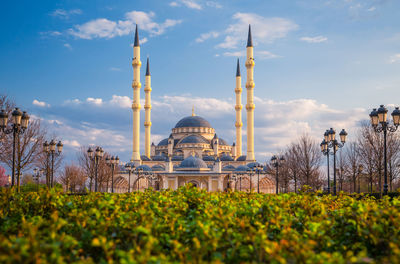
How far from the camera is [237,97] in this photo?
67.1 metres

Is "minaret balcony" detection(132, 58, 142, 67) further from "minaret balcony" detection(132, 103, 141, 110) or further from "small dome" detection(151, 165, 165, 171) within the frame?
"small dome" detection(151, 165, 165, 171)

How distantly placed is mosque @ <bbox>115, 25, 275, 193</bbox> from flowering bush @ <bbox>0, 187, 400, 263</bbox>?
38733 millimetres

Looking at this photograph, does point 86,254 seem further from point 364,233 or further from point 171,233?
point 364,233

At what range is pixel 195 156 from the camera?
62406mm

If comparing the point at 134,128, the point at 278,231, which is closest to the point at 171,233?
the point at 278,231

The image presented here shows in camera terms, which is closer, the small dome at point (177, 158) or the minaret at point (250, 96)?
the minaret at point (250, 96)

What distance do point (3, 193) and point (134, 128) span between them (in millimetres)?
50574

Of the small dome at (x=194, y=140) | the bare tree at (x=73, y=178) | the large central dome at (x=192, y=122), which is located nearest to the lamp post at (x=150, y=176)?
the bare tree at (x=73, y=178)

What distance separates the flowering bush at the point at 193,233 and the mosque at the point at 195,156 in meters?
38.7

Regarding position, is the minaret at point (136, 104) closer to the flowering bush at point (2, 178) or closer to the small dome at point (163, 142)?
the flowering bush at point (2, 178)

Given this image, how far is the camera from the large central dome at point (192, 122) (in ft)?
248

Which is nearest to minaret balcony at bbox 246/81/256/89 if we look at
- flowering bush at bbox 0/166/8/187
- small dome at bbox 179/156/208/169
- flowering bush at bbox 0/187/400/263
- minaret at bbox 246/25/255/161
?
minaret at bbox 246/25/255/161

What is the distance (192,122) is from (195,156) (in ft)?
48.6

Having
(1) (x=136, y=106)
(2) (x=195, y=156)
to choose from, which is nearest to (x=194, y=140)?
(2) (x=195, y=156)
